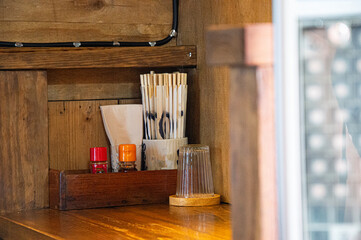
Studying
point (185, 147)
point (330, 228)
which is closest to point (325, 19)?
point (330, 228)

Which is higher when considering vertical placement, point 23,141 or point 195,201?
point 23,141

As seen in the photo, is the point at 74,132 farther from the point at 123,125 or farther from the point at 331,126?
the point at 331,126

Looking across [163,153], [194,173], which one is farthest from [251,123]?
[163,153]

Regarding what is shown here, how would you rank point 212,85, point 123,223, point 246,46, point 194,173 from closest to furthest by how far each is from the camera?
point 246,46 < point 123,223 < point 194,173 < point 212,85

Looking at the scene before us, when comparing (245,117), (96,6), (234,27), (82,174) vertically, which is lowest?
(82,174)

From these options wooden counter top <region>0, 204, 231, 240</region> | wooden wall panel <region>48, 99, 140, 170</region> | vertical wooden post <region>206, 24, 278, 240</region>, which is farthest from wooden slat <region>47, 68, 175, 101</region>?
vertical wooden post <region>206, 24, 278, 240</region>

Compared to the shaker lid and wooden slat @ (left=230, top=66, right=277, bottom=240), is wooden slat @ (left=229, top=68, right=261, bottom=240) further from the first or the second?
the shaker lid

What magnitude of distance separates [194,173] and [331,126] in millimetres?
1107

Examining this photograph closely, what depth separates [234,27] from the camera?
31.9 inches

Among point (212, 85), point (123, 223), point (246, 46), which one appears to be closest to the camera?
point (246, 46)

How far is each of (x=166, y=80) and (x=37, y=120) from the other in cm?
47

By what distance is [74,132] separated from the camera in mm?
2061

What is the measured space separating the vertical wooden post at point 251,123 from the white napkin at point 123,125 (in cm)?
125

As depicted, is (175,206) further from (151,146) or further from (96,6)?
(96,6)
